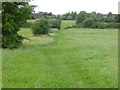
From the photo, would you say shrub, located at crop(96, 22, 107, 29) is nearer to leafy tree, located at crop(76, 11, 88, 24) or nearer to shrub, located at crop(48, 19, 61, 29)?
leafy tree, located at crop(76, 11, 88, 24)

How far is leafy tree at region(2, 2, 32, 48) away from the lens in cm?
2356

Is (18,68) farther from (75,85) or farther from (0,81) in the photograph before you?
(75,85)

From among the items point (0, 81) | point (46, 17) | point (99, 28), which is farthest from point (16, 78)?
point (99, 28)

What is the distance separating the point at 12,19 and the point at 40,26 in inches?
544

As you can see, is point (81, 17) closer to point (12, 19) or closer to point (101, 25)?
point (101, 25)

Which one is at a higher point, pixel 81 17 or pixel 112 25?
pixel 81 17

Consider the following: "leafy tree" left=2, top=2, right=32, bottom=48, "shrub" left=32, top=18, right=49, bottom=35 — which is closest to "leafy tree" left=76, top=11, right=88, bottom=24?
"shrub" left=32, top=18, right=49, bottom=35

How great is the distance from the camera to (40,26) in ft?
125

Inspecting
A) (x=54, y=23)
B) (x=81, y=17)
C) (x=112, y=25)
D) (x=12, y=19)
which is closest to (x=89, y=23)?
(x=81, y=17)

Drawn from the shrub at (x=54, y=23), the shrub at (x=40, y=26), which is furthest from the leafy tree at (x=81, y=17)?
the shrub at (x=40, y=26)

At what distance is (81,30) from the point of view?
162 feet

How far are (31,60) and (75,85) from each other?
628 centimetres

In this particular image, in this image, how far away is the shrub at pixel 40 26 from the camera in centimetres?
3731

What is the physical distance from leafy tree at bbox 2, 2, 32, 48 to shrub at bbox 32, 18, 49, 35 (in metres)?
11.3
